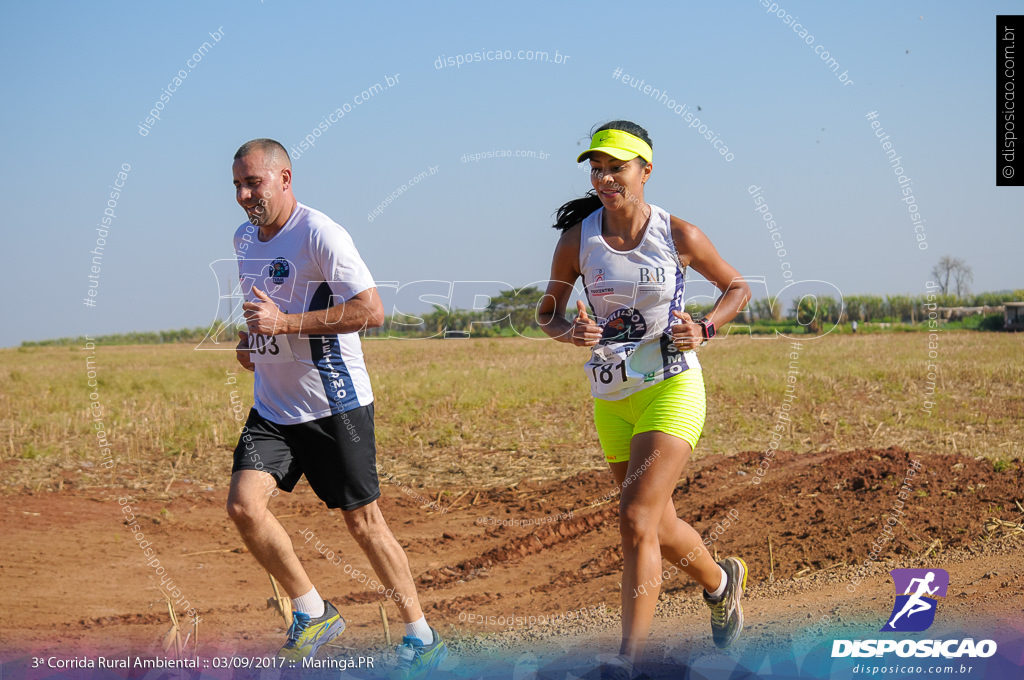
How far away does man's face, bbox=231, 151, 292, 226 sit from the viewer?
4.23m

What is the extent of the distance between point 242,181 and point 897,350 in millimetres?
22347

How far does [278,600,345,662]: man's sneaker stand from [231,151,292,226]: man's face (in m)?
1.94

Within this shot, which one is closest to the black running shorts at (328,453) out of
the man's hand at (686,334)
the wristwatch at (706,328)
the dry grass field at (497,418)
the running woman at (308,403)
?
→ the running woman at (308,403)

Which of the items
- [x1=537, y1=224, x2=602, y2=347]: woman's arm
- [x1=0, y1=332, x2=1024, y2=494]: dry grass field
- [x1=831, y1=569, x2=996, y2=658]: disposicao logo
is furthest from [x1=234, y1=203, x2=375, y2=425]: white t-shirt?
[x1=0, y1=332, x2=1024, y2=494]: dry grass field

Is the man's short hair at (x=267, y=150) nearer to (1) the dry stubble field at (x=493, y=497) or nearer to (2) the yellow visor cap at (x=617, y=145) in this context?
(2) the yellow visor cap at (x=617, y=145)

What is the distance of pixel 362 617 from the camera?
5656 millimetres

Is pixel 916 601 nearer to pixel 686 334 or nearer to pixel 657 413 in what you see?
pixel 657 413

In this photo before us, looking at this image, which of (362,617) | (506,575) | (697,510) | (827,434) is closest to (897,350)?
(827,434)

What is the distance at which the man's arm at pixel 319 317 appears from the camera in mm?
3945

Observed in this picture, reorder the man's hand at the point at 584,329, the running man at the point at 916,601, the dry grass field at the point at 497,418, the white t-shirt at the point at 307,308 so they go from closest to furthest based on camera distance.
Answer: the man's hand at the point at 584,329 → the white t-shirt at the point at 307,308 → the running man at the point at 916,601 → the dry grass field at the point at 497,418

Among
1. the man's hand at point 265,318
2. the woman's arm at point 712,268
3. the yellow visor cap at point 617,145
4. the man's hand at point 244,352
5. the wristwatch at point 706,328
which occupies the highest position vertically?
the yellow visor cap at point 617,145

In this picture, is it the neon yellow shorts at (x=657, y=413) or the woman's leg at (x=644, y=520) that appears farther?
the neon yellow shorts at (x=657, y=413)

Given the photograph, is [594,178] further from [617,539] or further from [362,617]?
[617,539]

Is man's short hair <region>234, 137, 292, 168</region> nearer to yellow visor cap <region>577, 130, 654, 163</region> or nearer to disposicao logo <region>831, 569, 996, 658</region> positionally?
yellow visor cap <region>577, 130, 654, 163</region>
